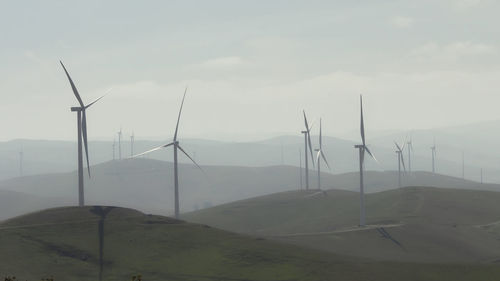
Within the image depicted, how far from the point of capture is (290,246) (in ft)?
447

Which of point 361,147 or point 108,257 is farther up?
point 361,147

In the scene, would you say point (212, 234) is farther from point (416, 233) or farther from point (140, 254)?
point (416, 233)

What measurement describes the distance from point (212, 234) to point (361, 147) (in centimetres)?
4583

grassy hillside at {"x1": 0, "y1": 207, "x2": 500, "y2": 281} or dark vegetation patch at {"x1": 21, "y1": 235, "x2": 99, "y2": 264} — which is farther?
dark vegetation patch at {"x1": 21, "y1": 235, "x2": 99, "y2": 264}

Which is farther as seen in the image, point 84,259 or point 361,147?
point 361,147

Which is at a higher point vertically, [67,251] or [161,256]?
[67,251]

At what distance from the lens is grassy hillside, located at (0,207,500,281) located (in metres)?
113

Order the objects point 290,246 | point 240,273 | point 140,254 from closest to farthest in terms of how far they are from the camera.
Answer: point 240,273 < point 140,254 < point 290,246

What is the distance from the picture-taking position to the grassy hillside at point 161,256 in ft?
371

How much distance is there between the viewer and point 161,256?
405 ft

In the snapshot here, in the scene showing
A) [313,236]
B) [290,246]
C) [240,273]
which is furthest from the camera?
[313,236]

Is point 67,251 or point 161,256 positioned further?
point 161,256

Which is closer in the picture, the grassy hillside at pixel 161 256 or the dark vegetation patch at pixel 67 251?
the grassy hillside at pixel 161 256

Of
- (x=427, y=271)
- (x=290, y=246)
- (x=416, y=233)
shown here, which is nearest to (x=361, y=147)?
(x=416, y=233)
